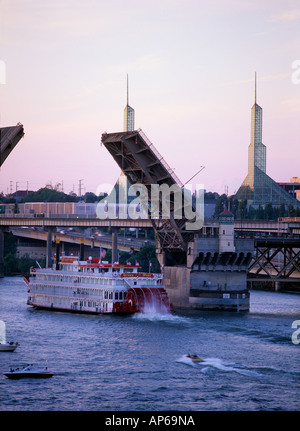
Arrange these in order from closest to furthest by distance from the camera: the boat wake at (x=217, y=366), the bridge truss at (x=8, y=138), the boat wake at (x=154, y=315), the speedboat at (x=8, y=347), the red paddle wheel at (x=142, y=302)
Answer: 1. the bridge truss at (x=8, y=138)
2. the boat wake at (x=217, y=366)
3. the speedboat at (x=8, y=347)
4. the boat wake at (x=154, y=315)
5. the red paddle wheel at (x=142, y=302)

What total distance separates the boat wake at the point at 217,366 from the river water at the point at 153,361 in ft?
0.17

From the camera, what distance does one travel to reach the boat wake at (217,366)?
4172 cm

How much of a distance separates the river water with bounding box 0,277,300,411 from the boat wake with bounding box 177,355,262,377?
52 millimetres

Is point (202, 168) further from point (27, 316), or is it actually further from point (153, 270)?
point (153, 270)

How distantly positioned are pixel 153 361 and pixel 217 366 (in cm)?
375

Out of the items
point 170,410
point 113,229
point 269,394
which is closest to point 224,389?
point 269,394

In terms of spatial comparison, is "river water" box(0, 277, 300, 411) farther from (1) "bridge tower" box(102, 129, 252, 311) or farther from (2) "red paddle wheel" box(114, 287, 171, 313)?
(1) "bridge tower" box(102, 129, 252, 311)

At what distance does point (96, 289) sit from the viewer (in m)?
65.5

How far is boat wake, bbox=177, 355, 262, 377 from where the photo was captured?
137ft

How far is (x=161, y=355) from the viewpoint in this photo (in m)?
46.5

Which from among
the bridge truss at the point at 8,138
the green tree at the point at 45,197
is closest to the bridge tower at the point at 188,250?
the bridge truss at the point at 8,138

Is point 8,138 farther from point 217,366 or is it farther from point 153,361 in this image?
point 153,361

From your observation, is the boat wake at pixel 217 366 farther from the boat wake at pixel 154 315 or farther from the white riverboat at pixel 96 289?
the white riverboat at pixel 96 289

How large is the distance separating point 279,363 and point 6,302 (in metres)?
37.5
